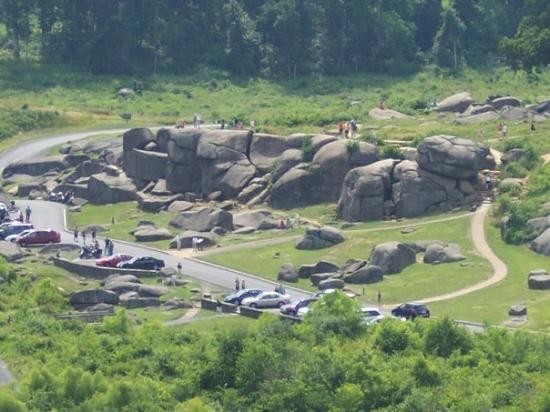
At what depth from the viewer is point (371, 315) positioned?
97.8 meters

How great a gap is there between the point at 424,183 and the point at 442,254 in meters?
12.2

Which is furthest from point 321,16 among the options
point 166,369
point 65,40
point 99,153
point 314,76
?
point 166,369

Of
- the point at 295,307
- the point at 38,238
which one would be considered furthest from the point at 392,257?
the point at 38,238

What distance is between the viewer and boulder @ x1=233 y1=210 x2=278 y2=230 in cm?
12800

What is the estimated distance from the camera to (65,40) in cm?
19388

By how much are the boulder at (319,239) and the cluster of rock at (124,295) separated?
12.6m

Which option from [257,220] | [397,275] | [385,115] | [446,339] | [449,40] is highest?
[449,40]

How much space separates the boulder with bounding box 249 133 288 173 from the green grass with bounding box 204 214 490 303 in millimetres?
16469

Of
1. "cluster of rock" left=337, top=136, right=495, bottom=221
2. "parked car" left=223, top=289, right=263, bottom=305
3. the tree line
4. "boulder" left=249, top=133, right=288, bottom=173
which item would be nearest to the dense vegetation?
"parked car" left=223, top=289, right=263, bottom=305

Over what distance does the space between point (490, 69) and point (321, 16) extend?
58.3 feet

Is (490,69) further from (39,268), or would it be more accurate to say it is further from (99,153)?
(39,268)

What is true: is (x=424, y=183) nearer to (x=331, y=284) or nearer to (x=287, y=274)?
(x=287, y=274)

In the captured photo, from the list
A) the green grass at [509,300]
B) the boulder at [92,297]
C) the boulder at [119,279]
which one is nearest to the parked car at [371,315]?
the green grass at [509,300]

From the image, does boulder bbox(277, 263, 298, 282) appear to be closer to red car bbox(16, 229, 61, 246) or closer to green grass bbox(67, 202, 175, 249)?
green grass bbox(67, 202, 175, 249)
